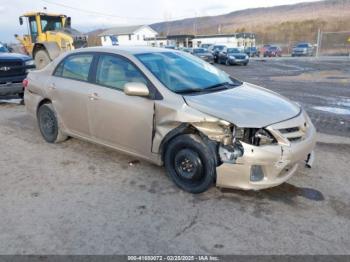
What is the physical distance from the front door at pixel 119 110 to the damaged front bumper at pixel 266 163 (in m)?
1.12

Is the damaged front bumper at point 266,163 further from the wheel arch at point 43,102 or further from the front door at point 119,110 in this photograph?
the wheel arch at point 43,102

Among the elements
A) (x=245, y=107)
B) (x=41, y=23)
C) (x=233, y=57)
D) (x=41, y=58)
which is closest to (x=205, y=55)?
(x=233, y=57)

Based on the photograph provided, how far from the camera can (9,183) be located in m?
4.23

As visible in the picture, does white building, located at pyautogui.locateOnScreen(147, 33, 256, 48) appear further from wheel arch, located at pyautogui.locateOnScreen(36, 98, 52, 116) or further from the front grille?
wheel arch, located at pyautogui.locateOnScreen(36, 98, 52, 116)

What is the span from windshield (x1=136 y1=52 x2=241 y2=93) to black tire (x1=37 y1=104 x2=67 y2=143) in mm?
1990

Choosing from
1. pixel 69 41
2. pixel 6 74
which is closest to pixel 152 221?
pixel 6 74

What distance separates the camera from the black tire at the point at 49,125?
18.0 ft

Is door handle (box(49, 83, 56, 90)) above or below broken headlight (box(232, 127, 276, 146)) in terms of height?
above

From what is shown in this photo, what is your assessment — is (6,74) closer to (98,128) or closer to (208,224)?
(98,128)

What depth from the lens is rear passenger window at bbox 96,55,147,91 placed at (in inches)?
169

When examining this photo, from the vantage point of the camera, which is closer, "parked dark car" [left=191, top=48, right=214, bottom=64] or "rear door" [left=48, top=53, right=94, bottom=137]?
"rear door" [left=48, top=53, right=94, bottom=137]

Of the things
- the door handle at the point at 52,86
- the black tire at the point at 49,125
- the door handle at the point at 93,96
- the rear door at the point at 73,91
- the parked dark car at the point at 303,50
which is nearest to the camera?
the door handle at the point at 93,96

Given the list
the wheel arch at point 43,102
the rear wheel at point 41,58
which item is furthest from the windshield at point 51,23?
the wheel arch at point 43,102

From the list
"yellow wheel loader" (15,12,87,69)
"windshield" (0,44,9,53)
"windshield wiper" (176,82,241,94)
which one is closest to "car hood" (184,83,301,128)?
"windshield wiper" (176,82,241,94)
